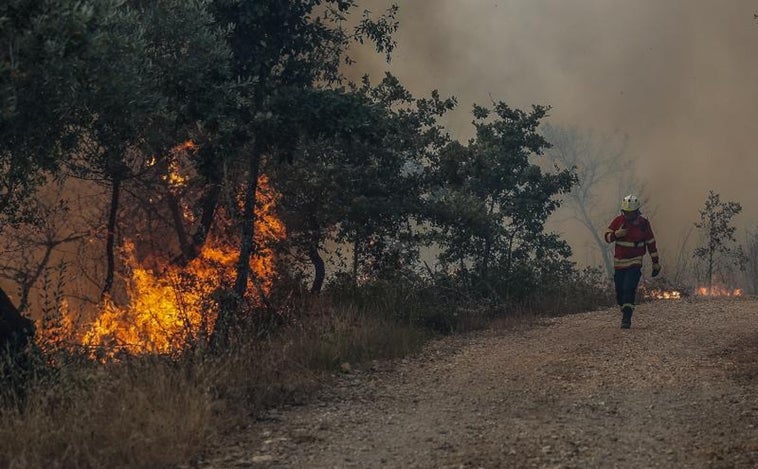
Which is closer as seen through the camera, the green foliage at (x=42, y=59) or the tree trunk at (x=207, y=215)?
the green foliage at (x=42, y=59)

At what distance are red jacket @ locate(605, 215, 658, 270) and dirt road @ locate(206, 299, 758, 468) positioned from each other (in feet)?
4.74

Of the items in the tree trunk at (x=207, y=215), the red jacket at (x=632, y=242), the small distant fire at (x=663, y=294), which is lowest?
the small distant fire at (x=663, y=294)

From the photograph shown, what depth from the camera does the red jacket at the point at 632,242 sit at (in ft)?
37.1

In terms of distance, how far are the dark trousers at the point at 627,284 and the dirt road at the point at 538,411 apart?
111 centimetres

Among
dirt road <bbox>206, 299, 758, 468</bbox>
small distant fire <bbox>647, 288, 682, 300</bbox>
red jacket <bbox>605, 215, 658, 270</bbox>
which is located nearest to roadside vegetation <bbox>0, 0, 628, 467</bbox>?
dirt road <bbox>206, 299, 758, 468</bbox>

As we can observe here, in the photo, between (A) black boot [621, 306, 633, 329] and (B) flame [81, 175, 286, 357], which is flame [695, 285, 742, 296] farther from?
(B) flame [81, 175, 286, 357]

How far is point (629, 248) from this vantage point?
37.2 feet

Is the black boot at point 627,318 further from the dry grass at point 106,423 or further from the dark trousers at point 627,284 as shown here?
the dry grass at point 106,423

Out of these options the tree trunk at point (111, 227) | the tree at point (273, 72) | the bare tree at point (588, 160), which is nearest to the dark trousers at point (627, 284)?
the tree at point (273, 72)

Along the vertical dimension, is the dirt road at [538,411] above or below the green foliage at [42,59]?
below

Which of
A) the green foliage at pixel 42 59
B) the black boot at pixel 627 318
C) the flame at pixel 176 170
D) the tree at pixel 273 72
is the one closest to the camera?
the green foliage at pixel 42 59

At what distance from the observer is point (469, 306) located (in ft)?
48.2

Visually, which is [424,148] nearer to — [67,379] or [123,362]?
[123,362]

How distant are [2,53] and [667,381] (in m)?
7.03
